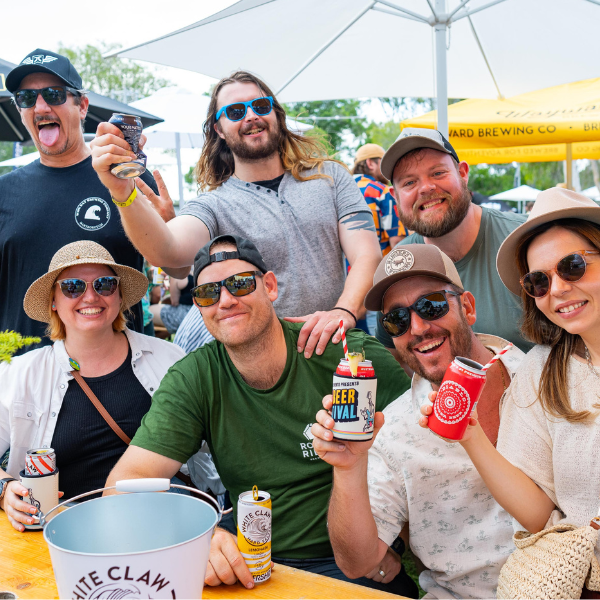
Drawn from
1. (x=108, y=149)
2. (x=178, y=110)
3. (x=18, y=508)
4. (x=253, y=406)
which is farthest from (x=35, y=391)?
(x=178, y=110)

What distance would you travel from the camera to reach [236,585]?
1.64 metres

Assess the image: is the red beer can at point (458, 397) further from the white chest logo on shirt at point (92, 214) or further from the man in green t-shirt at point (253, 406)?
the white chest logo on shirt at point (92, 214)

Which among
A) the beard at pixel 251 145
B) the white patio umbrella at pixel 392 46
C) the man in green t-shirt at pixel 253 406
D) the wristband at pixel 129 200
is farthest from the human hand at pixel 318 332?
the white patio umbrella at pixel 392 46

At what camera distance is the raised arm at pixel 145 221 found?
7.25 feet

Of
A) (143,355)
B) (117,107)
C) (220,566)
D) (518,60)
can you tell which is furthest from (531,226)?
(117,107)

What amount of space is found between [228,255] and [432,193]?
1.14 metres

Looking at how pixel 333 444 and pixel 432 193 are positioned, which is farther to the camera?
pixel 432 193

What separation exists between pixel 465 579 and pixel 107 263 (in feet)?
6.66

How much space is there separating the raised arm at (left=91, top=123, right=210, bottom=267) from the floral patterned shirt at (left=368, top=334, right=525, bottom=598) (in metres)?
1.24

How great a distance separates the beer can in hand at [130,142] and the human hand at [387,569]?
1738 millimetres

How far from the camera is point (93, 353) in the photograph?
2812mm

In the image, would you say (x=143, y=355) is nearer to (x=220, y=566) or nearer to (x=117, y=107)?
(x=220, y=566)

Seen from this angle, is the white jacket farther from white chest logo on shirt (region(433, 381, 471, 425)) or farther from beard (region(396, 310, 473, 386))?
white chest logo on shirt (region(433, 381, 471, 425))

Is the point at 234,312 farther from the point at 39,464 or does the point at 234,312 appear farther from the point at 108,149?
the point at 39,464
